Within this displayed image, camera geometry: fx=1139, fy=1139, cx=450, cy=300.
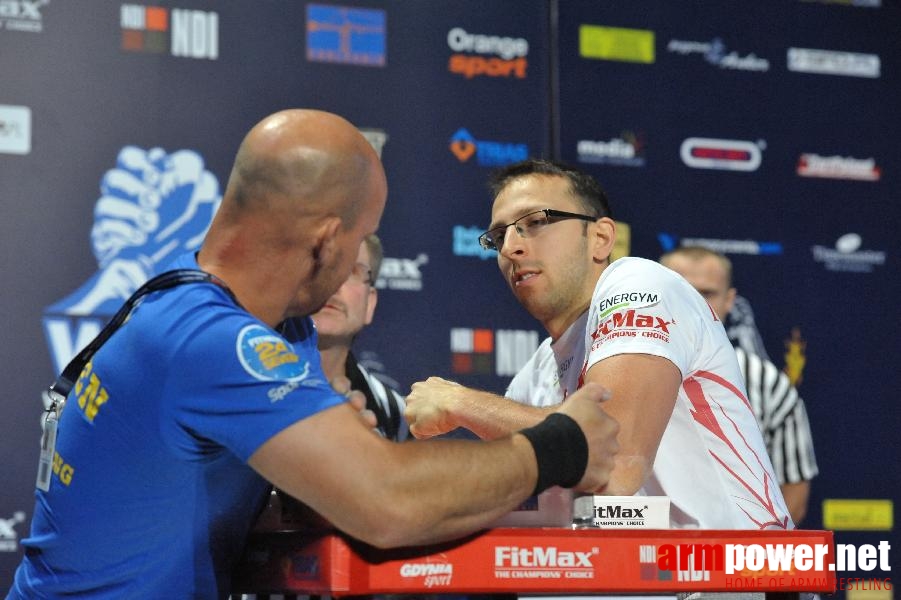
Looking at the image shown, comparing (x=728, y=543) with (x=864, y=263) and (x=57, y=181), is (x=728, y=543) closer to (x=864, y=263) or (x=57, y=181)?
(x=57, y=181)

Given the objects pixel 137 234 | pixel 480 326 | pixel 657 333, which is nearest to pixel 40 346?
pixel 137 234

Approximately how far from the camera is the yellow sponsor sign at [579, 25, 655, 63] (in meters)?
4.51

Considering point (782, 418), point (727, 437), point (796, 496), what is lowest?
point (796, 496)

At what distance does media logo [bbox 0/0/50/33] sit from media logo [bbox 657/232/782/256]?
2.44m

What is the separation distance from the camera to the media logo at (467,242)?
14.0 ft

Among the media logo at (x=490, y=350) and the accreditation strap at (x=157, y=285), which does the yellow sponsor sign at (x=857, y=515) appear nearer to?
the media logo at (x=490, y=350)

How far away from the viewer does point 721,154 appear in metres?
4.62

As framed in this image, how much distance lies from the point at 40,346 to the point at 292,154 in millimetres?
2617

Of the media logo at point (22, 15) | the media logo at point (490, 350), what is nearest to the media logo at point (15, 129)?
the media logo at point (22, 15)

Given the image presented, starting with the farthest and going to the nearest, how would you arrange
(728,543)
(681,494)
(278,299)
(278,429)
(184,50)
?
(184,50), (681,494), (278,299), (728,543), (278,429)

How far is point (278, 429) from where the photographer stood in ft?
4.28

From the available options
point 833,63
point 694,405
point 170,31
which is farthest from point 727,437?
point 833,63

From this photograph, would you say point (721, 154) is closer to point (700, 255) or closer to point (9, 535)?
point (700, 255)

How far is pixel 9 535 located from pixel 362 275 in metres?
1.44
